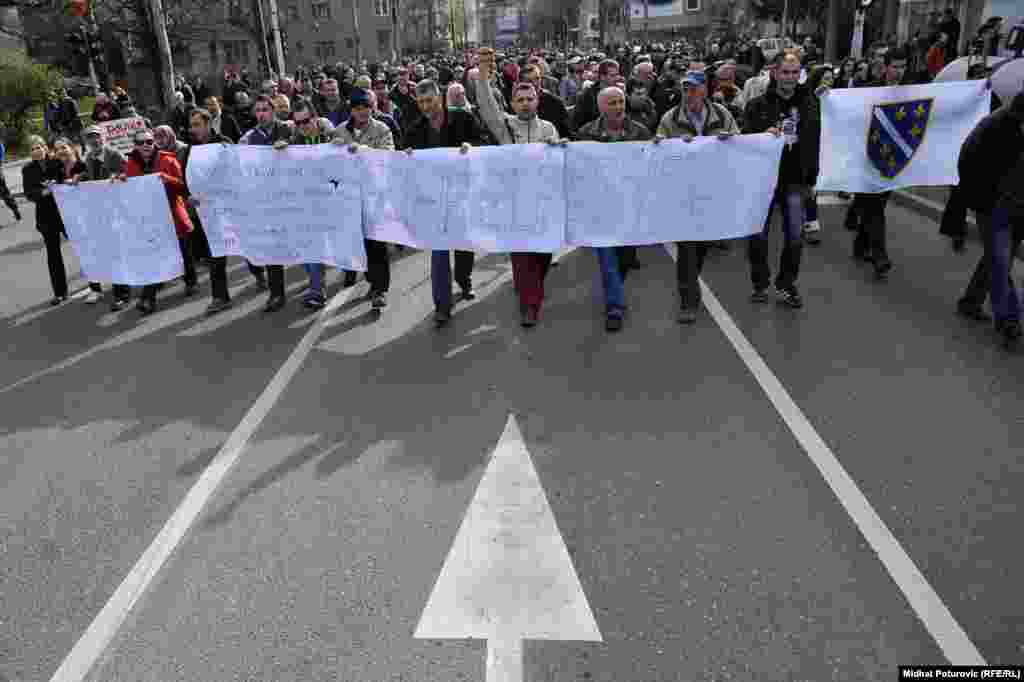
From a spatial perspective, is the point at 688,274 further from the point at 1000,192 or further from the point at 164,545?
the point at 164,545

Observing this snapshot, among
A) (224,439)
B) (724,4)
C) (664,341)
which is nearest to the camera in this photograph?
(224,439)

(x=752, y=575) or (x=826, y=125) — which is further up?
(x=826, y=125)

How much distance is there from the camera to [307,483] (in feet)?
15.8

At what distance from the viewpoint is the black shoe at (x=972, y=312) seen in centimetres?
678

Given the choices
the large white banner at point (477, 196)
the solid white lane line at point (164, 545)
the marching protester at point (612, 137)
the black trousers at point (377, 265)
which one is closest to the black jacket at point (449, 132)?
the large white banner at point (477, 196)

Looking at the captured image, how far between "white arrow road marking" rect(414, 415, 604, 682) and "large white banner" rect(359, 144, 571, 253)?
10.1 ft

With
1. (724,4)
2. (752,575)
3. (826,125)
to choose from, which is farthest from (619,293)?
(724,4)

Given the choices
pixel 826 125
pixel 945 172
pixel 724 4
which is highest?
pixel 724 4

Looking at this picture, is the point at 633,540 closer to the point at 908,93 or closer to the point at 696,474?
the point at 696,474

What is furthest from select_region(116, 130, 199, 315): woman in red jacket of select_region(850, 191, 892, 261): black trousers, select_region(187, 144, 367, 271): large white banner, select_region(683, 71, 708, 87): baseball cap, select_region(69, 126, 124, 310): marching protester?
select_region(850, 191, 892, 261): black trousers

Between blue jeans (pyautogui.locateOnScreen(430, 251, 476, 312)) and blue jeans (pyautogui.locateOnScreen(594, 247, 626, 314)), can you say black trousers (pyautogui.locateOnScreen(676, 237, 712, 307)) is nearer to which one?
blue jeans (pyautogui.locateOnScreen(594, 247, 626, 314))

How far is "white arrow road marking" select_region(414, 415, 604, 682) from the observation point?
136 inches

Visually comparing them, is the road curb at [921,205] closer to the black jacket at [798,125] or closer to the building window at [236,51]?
the black jacket at [798,125]

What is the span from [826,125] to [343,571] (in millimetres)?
6023
